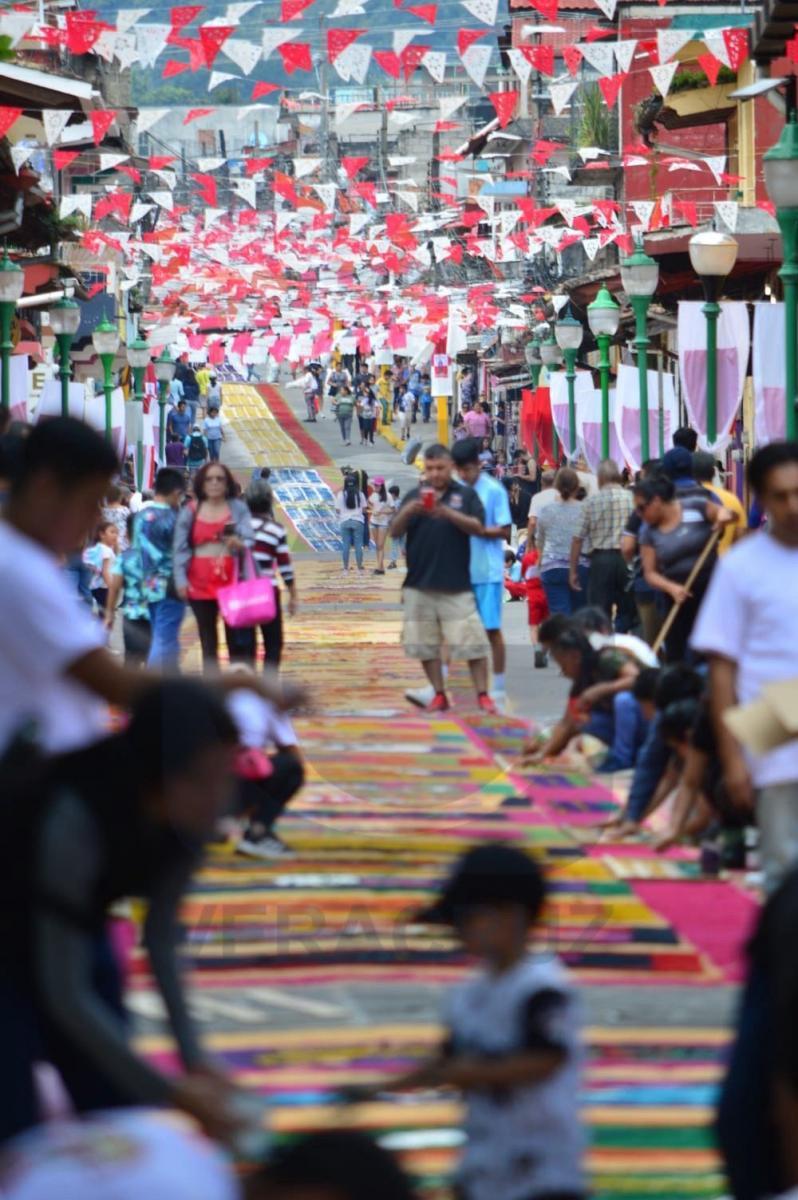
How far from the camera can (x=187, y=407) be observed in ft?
201

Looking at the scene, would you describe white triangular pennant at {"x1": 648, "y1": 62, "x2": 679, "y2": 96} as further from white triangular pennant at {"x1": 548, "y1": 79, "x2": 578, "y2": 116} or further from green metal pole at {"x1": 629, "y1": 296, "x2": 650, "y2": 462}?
green metal pole at {"x1": 629, "y1": 296, "x2": 650, "y2": 462}

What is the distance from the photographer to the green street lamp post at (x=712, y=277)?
70.3 feet

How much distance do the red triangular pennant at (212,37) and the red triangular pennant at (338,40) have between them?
4.85 ft

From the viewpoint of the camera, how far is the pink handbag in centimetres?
1392

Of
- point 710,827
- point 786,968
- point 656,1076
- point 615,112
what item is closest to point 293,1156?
point 786,968

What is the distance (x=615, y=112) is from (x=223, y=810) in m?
48.3

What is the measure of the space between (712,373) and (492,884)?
18.0 m

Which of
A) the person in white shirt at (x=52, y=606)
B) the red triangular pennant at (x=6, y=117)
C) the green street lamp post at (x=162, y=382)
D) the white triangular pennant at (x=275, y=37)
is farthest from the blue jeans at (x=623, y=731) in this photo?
the green street lamp post at (x=162, y=382)

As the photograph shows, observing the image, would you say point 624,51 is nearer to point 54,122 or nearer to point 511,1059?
point 54,122

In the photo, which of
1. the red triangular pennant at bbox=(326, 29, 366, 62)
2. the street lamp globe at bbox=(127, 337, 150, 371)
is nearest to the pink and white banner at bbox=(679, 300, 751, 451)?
the red triangular pennant at bbox=(326, 29, 366, 62)

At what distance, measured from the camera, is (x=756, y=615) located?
721cm

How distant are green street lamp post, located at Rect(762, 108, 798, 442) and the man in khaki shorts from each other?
8.71ft

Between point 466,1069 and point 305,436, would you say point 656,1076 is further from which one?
point 305,436

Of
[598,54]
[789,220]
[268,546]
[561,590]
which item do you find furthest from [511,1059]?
[598,54]
